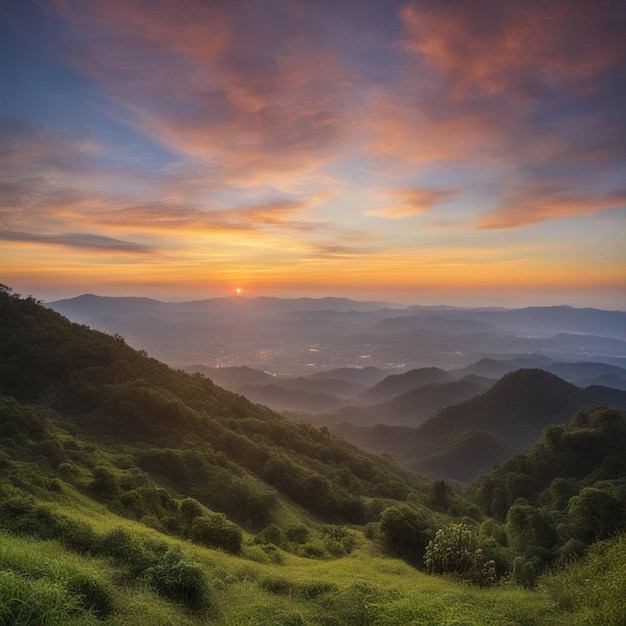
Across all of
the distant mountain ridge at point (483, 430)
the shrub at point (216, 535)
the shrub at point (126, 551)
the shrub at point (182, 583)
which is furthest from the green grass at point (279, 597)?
the distant mountain ridge at point (483, 430)

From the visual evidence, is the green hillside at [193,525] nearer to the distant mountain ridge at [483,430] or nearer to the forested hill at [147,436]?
the forested hill at [147,436]

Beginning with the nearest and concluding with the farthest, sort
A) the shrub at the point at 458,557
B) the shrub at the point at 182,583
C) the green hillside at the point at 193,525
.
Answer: the green hillside at the point at 193,525
the shrub at the point at 182,583
the shrub at the point at 458,557

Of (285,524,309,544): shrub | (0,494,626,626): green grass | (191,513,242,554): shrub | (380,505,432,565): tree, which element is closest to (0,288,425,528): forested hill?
(191,513,242,554): shrub

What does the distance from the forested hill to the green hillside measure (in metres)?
0.25

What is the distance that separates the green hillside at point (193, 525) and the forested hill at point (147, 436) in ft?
0.82

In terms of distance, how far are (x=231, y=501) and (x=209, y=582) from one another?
26290 millimetres

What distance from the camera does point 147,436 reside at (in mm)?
54844

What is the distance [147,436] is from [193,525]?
28657mm

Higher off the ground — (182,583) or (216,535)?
(182,583)

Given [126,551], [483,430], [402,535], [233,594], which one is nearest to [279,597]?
[233,594]

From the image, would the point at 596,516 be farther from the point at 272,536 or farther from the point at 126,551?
the point at 126,551

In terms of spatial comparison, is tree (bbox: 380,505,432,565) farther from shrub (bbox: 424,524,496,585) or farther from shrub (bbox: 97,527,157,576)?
shrub (bbox: 97,527,157,576)

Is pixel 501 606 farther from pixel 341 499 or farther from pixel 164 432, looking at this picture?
pixel 164 432

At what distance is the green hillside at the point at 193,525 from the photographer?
15391 mm
